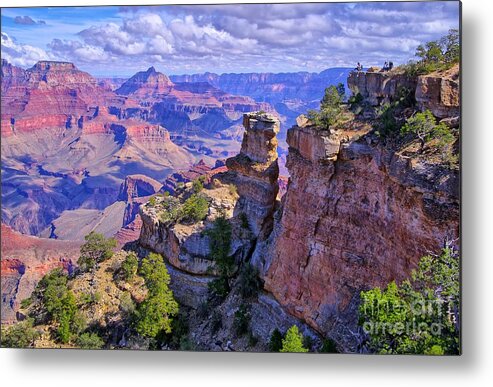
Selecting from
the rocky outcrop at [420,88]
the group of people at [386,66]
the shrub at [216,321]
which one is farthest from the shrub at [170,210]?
the group of people at [386,66]

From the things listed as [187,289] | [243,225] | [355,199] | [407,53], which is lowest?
[187,289]

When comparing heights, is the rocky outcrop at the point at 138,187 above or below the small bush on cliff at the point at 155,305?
below

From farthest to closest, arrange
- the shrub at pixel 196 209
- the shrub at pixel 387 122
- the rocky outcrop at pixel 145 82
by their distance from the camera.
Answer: the rocky outcrop at pixel 145 82 → the shrub at pixel 196 209 → the shrub at pixel 387 122

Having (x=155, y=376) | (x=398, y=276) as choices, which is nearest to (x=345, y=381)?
(x=398, y=276)

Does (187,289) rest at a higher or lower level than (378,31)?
lower

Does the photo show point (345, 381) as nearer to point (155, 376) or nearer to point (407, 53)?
point (155, 376)

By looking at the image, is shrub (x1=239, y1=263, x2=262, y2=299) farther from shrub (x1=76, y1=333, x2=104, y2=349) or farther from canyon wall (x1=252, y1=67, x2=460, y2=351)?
shrub (x1=76, y1=333, x2=104, y2=349)

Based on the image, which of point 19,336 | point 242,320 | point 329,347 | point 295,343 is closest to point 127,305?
point 242,320

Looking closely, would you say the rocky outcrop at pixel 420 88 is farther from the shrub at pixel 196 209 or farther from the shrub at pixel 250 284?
the shrub at pixel 196 209
